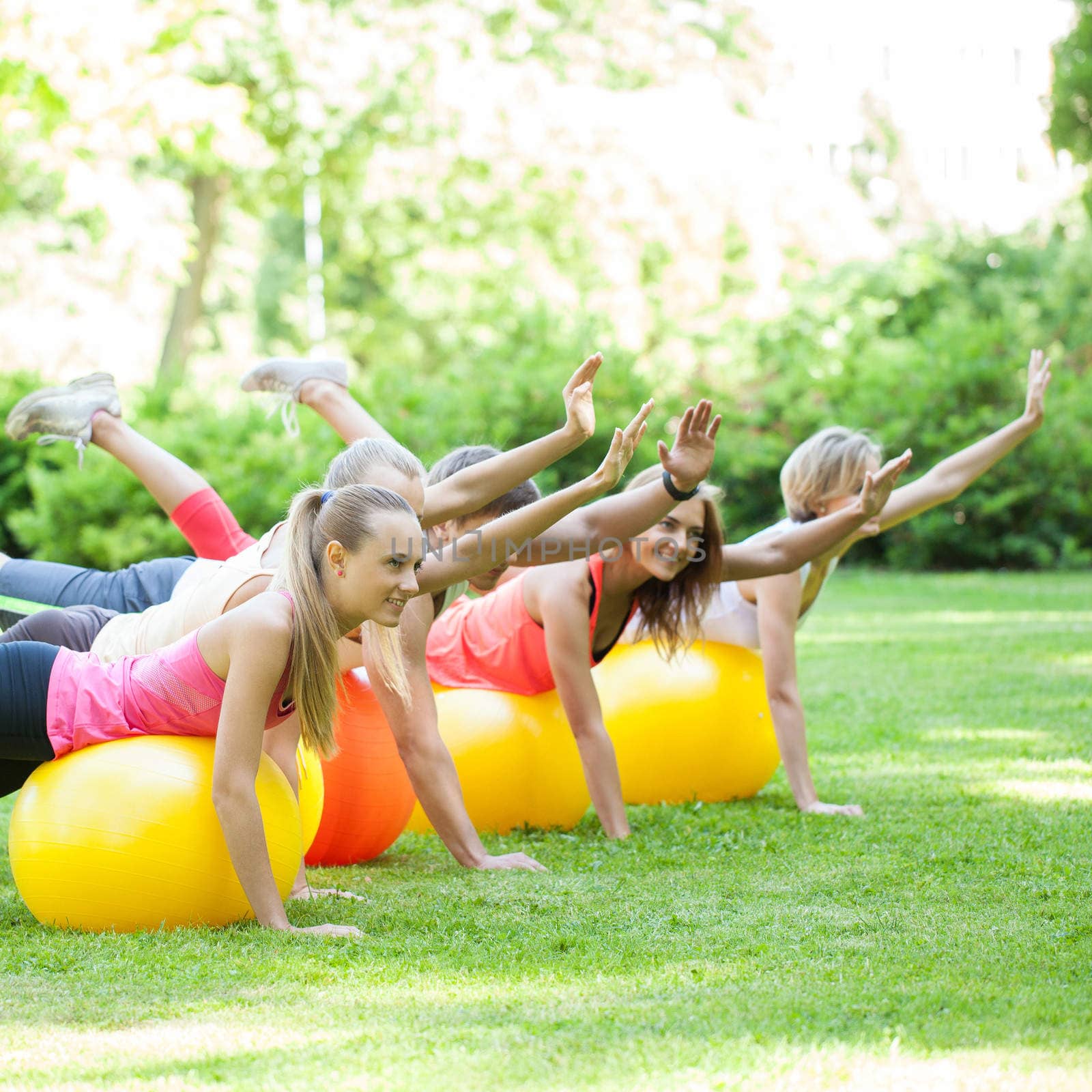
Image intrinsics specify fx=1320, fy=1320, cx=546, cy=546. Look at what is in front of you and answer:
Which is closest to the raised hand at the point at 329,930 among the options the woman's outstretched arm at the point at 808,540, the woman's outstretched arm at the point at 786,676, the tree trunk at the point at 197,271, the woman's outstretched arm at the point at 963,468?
the woman's outstretched arm at the point at 808,540

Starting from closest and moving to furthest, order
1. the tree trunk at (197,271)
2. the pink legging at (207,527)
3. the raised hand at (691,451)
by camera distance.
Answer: the raised hand at (691,451) < the pink legging at (207,527) < the tree trunk at (197,271)

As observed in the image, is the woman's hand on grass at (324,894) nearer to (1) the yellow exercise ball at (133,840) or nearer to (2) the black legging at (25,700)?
(1) the yellow exercise ball at (133,840)

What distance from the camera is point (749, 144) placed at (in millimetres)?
27438

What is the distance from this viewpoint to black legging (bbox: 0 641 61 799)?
393cm

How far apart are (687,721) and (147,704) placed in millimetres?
2545

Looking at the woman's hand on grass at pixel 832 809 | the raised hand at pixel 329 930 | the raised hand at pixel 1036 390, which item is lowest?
the woman's hand on grass at pixel 832 809

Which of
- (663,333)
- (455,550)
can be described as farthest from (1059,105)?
(455,550)

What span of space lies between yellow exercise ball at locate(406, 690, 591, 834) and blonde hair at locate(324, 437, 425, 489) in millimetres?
1323

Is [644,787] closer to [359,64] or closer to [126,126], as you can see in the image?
[126,126]

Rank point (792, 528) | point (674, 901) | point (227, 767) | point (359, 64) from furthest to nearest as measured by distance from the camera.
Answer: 1. point (359, 64)
2. point (792, 528)
3. point (674, 901)
4. point (227, 767)

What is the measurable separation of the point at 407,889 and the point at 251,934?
820 millimetres

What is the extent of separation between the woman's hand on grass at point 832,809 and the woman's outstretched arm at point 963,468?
3.88ft

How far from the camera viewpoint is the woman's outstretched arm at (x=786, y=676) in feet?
18.6

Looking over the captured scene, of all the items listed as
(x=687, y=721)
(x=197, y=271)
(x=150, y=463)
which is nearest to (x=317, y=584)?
(x=687, y=721)
